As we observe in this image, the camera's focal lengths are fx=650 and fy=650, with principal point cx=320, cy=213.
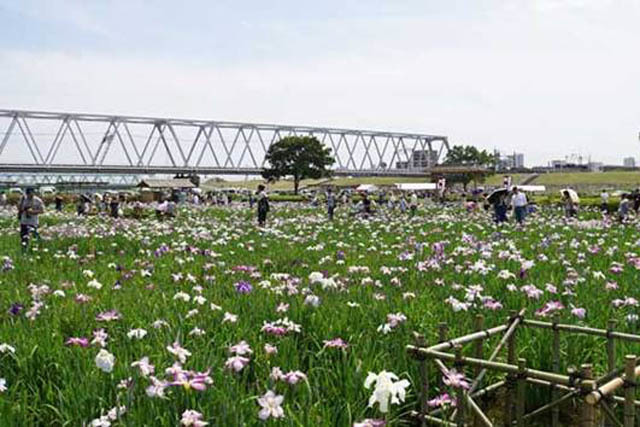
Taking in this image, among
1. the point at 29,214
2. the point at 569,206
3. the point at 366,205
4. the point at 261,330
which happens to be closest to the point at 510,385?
the point at 261,330

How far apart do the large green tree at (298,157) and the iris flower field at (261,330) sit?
65.3 meters

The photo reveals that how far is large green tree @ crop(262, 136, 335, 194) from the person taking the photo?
243 feet

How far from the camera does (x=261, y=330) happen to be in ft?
14.4

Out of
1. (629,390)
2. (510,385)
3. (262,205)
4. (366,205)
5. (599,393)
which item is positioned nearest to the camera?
(599,393)

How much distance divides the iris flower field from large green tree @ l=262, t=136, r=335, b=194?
6531 centimetres

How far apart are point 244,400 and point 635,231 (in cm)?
1300

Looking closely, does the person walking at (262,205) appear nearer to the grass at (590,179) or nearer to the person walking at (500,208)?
the person walking at (500,208)

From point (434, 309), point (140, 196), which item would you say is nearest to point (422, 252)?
point (434, 309)

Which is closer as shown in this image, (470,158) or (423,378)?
(423,378)

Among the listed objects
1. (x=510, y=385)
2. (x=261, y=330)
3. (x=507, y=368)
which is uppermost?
(x=507, y=368)

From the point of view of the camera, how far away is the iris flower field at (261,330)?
9.84ft

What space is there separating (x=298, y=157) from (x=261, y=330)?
7013cm

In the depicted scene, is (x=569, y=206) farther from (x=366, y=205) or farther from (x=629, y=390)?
(x=629, y=390)

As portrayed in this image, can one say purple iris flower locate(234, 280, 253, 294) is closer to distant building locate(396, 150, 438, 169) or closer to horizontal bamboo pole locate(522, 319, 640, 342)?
horizontal bamboo pole locate(522, 319, 640, 342)
